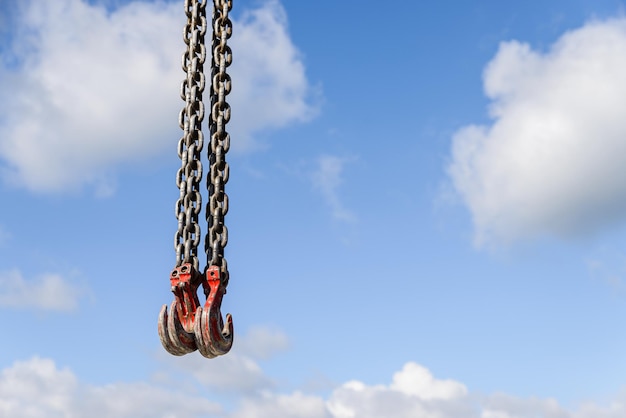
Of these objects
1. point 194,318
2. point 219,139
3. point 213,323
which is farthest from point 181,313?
point 219,139

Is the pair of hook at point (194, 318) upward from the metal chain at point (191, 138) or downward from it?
downward

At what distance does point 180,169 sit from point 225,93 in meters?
0.68

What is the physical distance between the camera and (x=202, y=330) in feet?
21.4

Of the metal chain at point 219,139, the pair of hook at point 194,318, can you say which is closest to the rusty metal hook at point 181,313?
the pair of hook at point 194,318

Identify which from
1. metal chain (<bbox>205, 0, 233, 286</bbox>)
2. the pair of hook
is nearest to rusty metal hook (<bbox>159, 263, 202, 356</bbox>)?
the pair of hook

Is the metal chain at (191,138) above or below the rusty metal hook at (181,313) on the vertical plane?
above

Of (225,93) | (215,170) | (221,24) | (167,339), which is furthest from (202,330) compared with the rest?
(221,24)

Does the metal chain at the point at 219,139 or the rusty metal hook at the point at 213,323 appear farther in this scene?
the metal chain at the point at 219,139

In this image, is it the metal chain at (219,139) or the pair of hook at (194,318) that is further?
the metal chain at (219,139)

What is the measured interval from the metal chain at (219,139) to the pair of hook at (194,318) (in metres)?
0.13

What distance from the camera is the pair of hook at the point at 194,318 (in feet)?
21.5

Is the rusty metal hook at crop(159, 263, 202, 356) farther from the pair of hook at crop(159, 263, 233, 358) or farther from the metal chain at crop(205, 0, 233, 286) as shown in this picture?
the metal chain at crop(205, 0, 233, 286)

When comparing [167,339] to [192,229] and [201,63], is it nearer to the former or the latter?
[192,229]

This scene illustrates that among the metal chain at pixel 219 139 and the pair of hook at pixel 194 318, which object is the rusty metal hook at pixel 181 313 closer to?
the pair of hook at pixel 194 318
